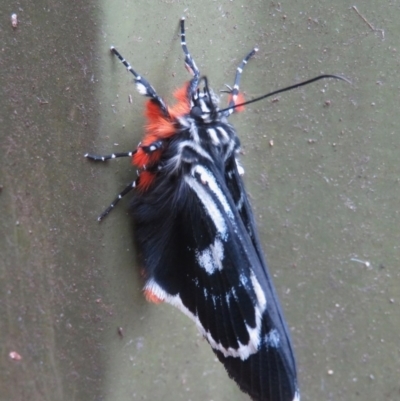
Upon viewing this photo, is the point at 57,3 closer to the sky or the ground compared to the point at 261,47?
closer to the sky

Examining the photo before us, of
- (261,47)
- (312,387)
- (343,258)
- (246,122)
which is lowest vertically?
(312,387)

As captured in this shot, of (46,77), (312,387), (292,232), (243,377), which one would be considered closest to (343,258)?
(292,232)

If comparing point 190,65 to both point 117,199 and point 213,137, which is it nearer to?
point 213,137

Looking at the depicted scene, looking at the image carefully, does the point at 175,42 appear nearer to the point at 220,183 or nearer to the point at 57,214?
the point at 220,183

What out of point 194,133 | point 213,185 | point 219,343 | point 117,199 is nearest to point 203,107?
point 194,133

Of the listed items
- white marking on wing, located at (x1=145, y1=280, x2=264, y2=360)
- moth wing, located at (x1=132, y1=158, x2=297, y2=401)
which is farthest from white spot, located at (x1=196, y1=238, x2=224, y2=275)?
white marking on wing, located at (x1=145, y1=280, x2=264, y2=360)

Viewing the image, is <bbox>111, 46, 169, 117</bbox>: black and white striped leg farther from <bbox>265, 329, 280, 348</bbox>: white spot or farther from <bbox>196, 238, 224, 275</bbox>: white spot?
<bbox>265, 329, 280, 348</bbox>: white spot

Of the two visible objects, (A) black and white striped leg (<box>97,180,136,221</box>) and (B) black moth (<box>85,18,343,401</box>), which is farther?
(A) black and white striped leg (<box>97,180,136,221</box>)
